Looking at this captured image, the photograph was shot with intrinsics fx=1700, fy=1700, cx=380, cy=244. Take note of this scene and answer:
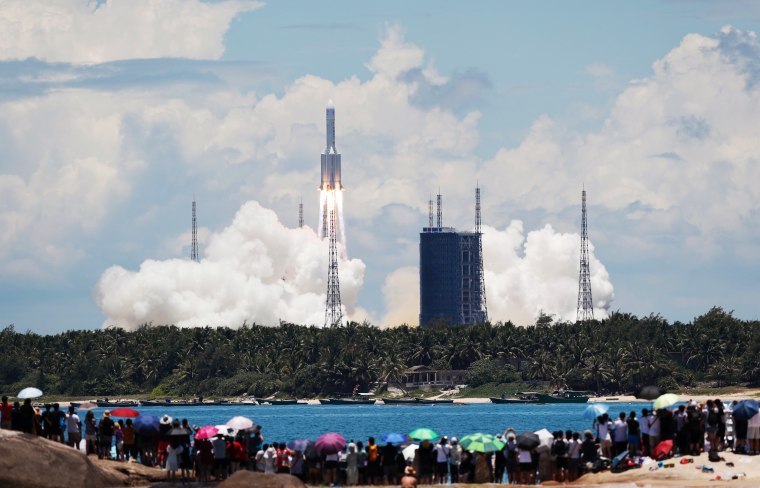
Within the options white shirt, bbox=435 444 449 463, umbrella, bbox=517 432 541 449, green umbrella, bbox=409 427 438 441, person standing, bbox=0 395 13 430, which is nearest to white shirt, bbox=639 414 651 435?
umbrella, bbox=517 432 541 449

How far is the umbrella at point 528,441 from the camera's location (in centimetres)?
6925

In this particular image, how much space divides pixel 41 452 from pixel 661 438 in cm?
2609

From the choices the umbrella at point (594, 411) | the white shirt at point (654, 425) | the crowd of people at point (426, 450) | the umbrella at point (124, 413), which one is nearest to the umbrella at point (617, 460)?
the crowd of people at point (426, 450)

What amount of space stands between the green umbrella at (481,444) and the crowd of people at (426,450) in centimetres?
30

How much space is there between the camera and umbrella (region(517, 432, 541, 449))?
69.2 meters

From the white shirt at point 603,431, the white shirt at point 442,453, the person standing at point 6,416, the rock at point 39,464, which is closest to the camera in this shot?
the rock at point 39,464

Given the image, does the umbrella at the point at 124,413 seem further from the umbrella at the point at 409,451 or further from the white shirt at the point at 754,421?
the white shirt at the point at 754,421

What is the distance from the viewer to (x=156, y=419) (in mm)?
72562

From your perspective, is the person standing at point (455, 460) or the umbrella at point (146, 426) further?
the umbrella at point (146, 426)

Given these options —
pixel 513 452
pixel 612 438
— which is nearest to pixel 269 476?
pixel 513 452

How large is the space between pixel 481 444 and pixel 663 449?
7.88 meters

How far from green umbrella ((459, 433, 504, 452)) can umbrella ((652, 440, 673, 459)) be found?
6.73 metres

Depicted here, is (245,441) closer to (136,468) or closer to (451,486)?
(136,468)

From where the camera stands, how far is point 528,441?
2726 inches
